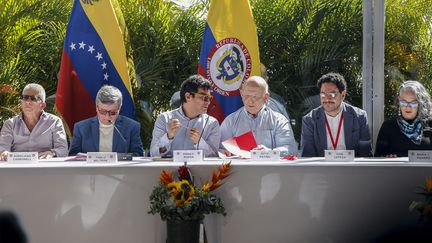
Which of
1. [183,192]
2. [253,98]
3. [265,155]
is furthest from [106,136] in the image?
[183,192]

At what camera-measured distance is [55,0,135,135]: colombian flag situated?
5016 mm

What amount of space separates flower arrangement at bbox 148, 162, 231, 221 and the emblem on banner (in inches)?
96.3

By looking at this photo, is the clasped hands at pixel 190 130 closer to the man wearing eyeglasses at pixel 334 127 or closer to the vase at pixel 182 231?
the man wearing eyeglasses at pixel 334 127

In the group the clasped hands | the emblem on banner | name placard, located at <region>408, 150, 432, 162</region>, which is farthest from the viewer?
the emblem on banner

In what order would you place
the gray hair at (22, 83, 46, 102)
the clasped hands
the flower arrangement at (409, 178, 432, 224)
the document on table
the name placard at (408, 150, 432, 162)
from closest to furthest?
the flower arrangement at (409, 178, 432, 224)
the name placard at (408, 150, 432, 162)
the document on table
the clasped hands
the gray hair at (22, 83, 46, 102)

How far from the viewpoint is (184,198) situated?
2521 mm

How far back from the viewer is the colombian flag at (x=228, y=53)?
501cm

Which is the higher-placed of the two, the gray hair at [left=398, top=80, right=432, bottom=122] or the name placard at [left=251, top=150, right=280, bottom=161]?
the gray hair at [left=398, top=80, right=432, bottom=122]

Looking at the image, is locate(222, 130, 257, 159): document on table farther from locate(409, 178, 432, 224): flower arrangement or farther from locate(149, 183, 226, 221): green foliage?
locate(409, 178, 432, 224): flower arrangement

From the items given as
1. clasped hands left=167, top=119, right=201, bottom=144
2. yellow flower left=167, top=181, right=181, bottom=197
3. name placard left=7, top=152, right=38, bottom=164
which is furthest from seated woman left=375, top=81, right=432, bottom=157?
name placard left=7, top=152, right=38, bottom=164

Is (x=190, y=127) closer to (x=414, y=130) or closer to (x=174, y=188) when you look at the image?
(x=174, y=188)

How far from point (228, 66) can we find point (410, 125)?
5.87ft

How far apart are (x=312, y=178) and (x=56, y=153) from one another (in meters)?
1.78

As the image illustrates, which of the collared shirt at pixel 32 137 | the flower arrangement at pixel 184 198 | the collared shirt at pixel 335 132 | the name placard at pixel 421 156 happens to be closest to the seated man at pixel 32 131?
the collared shirt at pixel 32 137
